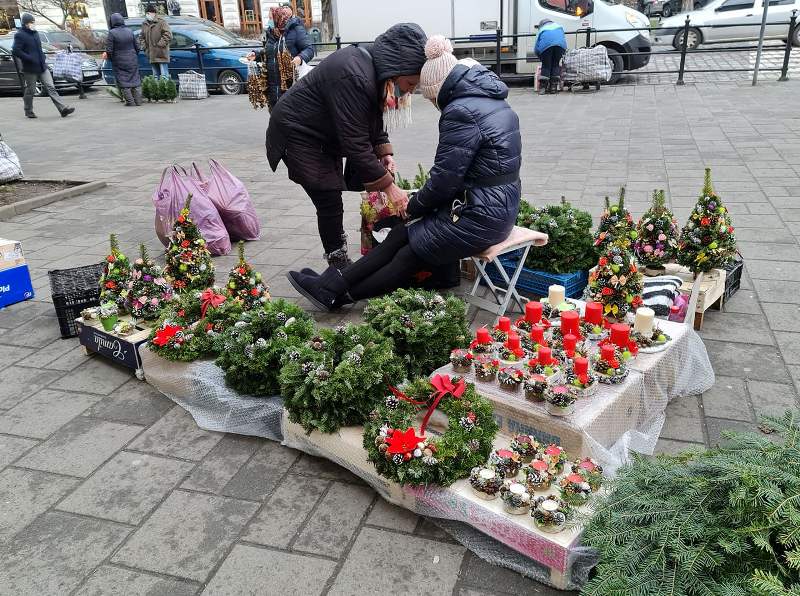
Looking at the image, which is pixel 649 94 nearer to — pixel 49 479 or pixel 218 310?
pixel 218 310

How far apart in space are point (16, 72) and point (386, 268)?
17188 millimetres

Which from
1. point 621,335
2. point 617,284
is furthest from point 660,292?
point 621,335

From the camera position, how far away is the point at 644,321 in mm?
3156

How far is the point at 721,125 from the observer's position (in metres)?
9.80

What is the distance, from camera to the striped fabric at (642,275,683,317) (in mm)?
3570

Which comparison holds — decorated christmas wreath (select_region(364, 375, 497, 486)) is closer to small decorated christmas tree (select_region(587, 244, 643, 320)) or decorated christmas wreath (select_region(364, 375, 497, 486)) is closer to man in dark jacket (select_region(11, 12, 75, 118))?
small decorated christmas tree (select_region(587, 244, 643, 320))

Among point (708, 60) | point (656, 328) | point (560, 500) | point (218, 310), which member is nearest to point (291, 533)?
point (560, 500)

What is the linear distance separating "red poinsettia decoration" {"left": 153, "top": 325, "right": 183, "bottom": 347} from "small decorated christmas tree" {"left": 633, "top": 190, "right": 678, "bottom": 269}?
8.62 feet

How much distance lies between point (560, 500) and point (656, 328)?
125 cm

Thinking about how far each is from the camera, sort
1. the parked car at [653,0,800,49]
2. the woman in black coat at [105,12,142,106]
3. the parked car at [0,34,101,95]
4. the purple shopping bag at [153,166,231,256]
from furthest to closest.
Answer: the parked car at [0,34,101,95]
the parked car at [653,0,800,49]
the woman in black coat at [105,12,142,106]
the purple shopping bag at [153,166,231,256]

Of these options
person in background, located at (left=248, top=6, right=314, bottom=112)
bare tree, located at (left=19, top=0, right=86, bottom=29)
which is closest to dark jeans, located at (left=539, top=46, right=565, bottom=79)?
person in background, located at (left=248, top=6, right=314, bottom=112)

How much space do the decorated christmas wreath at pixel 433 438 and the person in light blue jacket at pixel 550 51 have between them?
11.7 metres

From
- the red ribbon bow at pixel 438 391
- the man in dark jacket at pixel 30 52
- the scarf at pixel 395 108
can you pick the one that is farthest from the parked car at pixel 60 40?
the red ribbon bow at pixel 438 391

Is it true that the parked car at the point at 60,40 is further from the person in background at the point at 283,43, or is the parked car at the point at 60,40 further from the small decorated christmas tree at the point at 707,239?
the small decorated christmas tree at the point at 707,239
